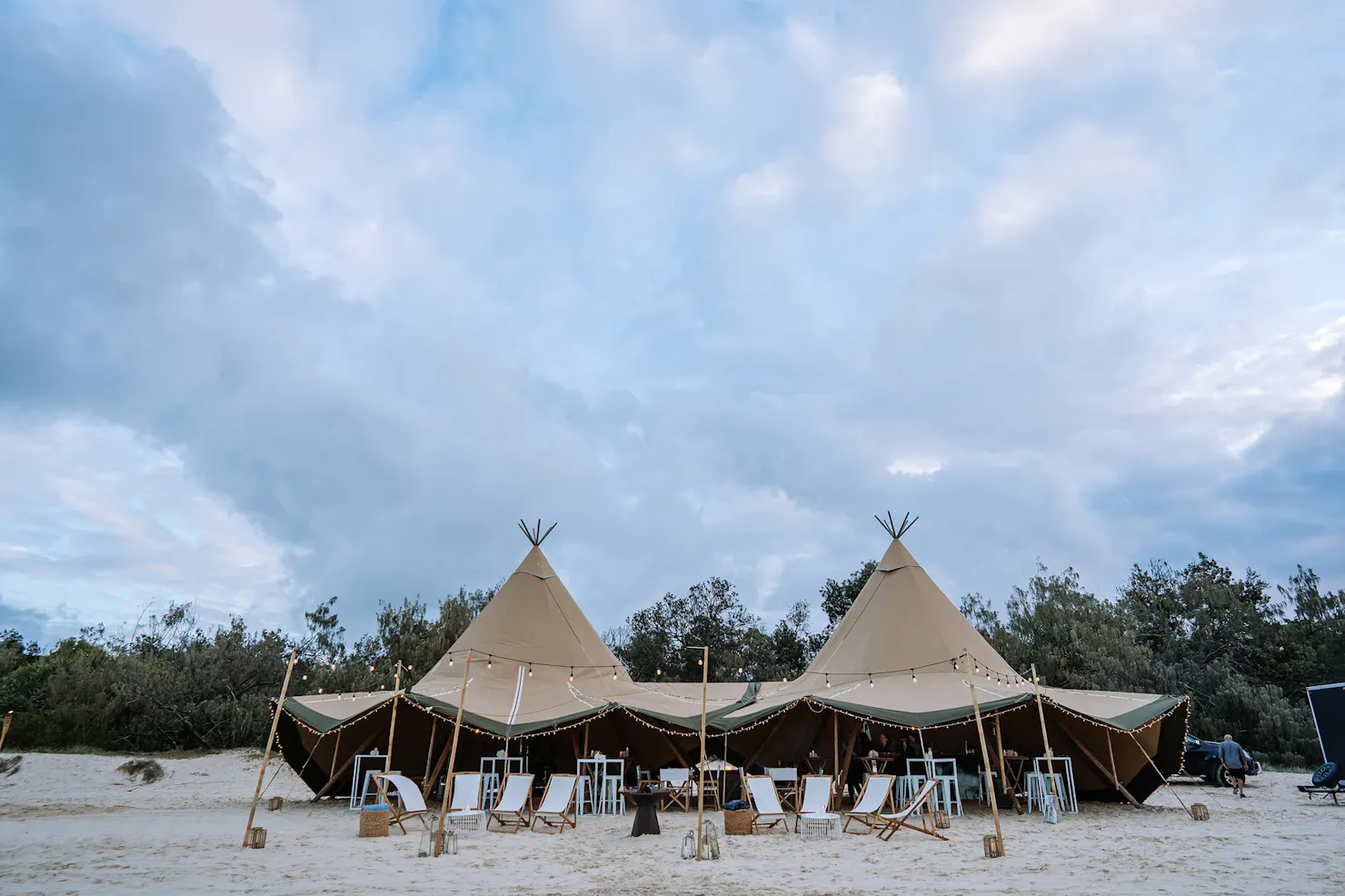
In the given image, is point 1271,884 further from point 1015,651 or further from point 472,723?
point 1015,651

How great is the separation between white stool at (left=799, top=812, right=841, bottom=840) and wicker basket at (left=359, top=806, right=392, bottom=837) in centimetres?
436

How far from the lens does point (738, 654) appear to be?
2991 centimetres

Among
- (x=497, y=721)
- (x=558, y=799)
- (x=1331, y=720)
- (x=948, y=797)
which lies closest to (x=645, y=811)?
(x=558, y=799)

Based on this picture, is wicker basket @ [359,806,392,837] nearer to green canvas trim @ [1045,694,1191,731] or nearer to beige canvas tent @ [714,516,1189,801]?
beige canvas tent @ [714,516,1189,801]

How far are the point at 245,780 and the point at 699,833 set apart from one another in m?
13.0

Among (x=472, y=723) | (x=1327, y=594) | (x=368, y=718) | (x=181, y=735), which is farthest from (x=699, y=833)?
(x=1327, y=594)

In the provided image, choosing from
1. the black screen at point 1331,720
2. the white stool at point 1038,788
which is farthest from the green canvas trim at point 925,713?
the black screen at point 1331,720

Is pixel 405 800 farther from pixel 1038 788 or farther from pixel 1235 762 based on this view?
pixel 1235 762

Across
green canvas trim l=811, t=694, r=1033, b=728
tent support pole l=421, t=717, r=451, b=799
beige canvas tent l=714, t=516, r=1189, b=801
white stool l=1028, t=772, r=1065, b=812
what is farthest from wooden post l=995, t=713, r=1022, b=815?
tent support pole l=421, t=717, r=451, b=799

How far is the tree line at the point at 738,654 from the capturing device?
18.5m

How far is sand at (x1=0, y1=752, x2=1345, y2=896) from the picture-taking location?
5070mm

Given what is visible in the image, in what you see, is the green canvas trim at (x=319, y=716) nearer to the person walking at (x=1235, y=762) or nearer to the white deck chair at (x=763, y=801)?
the white deck chair at (x=763, y=801)

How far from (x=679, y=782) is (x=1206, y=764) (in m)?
10.1

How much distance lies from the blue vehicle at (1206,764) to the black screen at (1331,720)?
221 centimetres
